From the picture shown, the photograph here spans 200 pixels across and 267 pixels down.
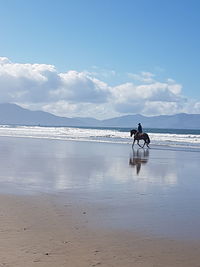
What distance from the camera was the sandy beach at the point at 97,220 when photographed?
559 centimetres

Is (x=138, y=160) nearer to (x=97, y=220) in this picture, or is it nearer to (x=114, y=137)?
(x=97, y=220)

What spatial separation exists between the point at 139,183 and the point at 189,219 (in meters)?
4.49

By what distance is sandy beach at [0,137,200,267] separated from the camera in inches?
220

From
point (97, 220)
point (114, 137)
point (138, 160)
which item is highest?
point (114, 137)

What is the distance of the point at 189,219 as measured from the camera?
7812 millimetres

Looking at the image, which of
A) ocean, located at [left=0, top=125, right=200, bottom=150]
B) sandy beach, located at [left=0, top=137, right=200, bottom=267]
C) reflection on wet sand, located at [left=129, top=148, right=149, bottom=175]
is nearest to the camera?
sandy beach, located at [left=0, top=137, right=200, bottom=267]

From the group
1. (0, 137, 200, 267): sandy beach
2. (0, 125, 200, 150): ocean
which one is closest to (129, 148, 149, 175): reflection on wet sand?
(0, 137, 200, 267): sandy beach

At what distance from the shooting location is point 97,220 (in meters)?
7.54

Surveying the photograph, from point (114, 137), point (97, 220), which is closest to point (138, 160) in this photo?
point (97, 220)

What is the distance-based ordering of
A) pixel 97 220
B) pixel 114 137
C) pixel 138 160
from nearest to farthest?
pixel 97 220 → pixel 138 160 → pixel 114 137

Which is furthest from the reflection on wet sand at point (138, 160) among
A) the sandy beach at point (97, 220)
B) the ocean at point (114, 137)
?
the ocean at point (114, 137)

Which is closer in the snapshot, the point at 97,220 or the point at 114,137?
the point at 97,220

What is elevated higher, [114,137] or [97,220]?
[114,137]

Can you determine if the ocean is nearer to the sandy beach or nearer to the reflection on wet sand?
the reflection on wet sand
